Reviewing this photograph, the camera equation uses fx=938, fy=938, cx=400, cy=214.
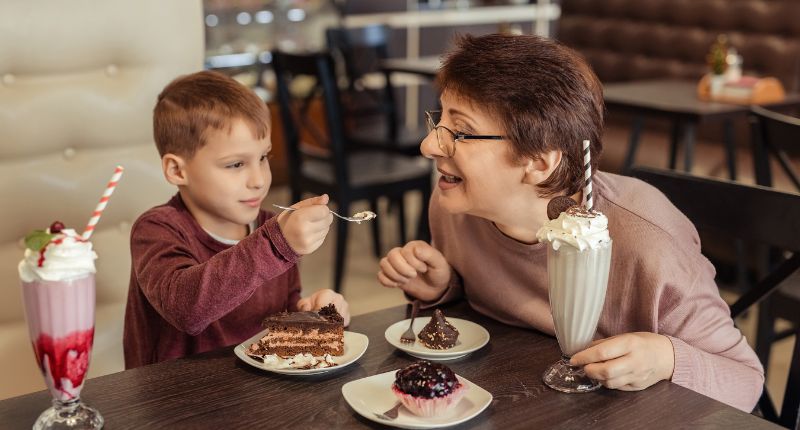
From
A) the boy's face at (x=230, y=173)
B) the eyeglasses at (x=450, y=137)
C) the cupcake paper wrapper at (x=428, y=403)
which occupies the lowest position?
the cupcake paper wrapper at (x=428, y=403)

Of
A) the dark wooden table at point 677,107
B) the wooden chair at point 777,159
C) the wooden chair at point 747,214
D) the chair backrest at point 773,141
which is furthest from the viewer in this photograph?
the dark wooden table at point 677,107

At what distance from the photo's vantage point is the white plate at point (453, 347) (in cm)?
146

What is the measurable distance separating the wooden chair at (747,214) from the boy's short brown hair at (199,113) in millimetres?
821

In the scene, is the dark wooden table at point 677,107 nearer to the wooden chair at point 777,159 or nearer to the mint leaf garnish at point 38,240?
the wooden chair at point 777,159

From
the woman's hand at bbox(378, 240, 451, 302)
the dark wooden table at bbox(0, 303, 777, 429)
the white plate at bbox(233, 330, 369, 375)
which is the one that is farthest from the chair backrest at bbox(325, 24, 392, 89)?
the dark wooden table at bbox(0, 303, 777, 429)

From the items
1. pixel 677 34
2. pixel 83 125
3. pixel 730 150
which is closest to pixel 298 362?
pixel 83 125

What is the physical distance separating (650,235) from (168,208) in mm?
866

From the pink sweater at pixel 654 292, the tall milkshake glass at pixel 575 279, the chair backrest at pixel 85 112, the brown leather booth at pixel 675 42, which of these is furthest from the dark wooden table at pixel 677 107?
the tall milkshake glass at pixel 575 279

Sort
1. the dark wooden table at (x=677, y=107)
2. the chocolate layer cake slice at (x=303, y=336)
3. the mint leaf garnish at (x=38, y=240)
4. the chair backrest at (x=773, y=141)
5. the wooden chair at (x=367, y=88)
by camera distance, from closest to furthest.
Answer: the mint leaf garnish at (x=38, y=240), the chocolate layer cake slice at (x=303, y=336), the chair backrest at (x=773, y=141), the dark wooden table at (x=677, y=107), the wooden chair at (x=367, y=88)

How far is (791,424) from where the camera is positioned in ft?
5.38

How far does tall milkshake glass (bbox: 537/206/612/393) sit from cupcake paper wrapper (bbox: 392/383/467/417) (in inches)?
7.2

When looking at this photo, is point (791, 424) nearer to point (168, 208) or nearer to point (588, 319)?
point (588, 319)

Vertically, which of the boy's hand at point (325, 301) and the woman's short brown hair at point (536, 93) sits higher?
the woman's short brown hair at point (536, 93)

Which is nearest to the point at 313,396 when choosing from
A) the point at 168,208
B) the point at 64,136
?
the point at 168,208
